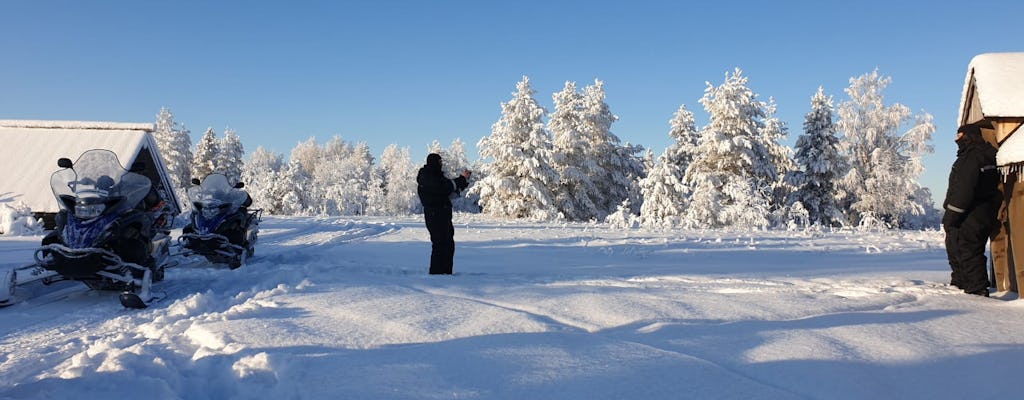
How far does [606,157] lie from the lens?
3456cm

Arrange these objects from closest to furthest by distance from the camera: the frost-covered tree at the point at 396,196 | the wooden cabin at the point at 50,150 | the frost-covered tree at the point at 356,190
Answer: the wooden cabin at the point at 50,150
the frost-covered tree at the point at 356,190
the frost-covered tree at the point at 396,196

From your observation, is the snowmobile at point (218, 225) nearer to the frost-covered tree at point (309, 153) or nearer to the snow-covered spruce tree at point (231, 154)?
the snow-covered spruce tree at point (231, 154)

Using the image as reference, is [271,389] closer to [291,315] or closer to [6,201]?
[291,315]

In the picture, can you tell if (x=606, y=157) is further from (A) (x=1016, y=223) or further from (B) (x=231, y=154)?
(B) (x=231, y=154)

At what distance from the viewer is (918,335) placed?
12.0 feet

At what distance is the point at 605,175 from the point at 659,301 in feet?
97.9

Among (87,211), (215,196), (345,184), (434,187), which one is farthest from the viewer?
(345,184)

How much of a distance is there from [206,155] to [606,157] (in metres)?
40.5

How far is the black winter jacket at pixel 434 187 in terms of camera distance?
708cm

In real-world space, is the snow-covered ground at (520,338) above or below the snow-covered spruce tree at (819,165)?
below

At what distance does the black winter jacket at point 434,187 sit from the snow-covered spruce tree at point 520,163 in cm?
2201

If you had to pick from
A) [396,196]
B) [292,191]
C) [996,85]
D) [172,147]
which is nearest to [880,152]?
[996,85]

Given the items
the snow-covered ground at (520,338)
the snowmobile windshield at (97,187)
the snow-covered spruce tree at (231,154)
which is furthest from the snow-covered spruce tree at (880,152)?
the snow-covered spruce tree at (231,154)

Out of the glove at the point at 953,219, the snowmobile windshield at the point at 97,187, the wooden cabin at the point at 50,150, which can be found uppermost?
the wooden cabin at the point at 50,150
